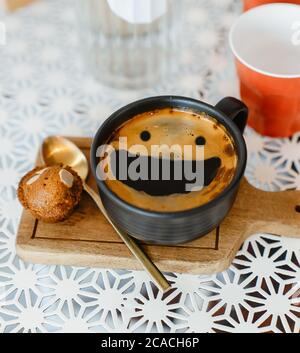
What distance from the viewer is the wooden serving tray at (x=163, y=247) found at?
62cm

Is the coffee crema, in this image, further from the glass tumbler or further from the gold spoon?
the glass tumbler

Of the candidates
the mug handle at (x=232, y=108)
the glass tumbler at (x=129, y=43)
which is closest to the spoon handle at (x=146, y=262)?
the mug handle at (x=232, y=108)

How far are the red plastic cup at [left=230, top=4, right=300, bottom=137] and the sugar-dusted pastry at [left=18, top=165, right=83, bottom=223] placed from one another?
9.5 inches

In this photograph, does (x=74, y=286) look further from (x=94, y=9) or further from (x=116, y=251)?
(x=94, y=9)

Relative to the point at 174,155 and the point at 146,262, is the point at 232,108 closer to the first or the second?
the point at 174,155

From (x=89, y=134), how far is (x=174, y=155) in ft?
0.57

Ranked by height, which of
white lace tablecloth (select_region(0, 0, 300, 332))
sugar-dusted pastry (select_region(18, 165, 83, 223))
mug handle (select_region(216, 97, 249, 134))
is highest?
mug handle (select_region(216, 97, 249, 134))

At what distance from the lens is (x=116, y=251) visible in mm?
623

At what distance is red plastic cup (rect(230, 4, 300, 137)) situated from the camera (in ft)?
2.27

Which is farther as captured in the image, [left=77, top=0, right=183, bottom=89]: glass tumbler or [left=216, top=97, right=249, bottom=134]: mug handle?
[left=77, top=0, right=183, bottom=89]: glass tumbler

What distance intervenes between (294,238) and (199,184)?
0.14 m

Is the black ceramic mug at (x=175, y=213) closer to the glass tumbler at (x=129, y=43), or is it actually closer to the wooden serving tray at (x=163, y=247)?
the wooden serving tray at (x=163, y=247)

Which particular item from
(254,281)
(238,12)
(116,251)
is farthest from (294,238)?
(238,12)

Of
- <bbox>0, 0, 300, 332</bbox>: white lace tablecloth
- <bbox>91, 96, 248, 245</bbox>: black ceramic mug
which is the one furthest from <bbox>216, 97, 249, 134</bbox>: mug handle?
<bbox>0, 0, 300, 332</bbox>: white lace tablecloth
